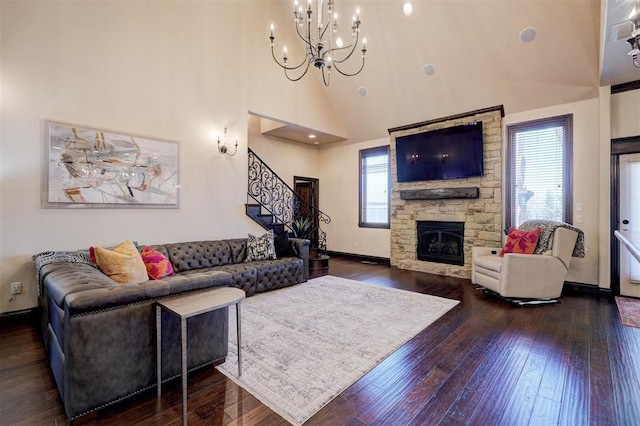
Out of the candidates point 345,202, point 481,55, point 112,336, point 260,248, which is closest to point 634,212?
point 481,55

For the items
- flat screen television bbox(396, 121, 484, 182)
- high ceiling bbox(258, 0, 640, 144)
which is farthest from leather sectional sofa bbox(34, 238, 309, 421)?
flat screen television bbox(396, 121, 484, 182)

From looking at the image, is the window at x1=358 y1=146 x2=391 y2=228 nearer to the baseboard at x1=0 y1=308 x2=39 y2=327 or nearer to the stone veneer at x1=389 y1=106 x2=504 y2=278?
the stone veneer at x1=389 y1=106 x2=504 y2=278

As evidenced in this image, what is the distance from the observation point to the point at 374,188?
744 centimetres

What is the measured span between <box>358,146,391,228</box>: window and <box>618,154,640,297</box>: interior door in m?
4.00

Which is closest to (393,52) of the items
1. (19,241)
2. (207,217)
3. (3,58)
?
(207,217)

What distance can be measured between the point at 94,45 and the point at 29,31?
1.97 feet

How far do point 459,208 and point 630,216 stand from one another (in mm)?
2367

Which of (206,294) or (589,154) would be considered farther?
(589,154)

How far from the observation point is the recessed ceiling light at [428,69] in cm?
530

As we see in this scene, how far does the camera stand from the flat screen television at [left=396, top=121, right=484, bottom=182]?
5469 mm

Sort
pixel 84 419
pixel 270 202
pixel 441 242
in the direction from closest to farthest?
pixel 84 419
pixel 441 242
pixel 270 202

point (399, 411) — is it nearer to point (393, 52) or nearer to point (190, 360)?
point (190, 360)

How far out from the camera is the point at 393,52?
5.38 meters

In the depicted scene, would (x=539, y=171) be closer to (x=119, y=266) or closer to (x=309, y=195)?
(x=309, y=195)
